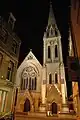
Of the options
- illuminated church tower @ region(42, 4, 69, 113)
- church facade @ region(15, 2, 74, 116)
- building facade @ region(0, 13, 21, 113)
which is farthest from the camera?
illuminated church tower @ region(42, 4, 69, 113)

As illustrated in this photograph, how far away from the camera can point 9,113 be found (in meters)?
9.52

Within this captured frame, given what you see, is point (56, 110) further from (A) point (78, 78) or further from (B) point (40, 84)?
(A) point (78, 78)

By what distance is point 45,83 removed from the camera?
75.7 ft

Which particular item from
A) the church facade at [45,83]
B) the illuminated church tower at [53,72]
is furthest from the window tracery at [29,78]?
the illuminated church tower at [53,72]

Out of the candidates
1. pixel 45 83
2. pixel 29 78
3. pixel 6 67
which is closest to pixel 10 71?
pixel 6 67

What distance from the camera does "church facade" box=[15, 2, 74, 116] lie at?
21203mm

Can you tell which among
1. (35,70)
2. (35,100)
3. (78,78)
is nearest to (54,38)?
(35,70)

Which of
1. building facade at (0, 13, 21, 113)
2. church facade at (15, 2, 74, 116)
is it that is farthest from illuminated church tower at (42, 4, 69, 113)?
building facade at (0, 13, 21, 113)

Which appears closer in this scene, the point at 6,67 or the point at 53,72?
the point at 6,67

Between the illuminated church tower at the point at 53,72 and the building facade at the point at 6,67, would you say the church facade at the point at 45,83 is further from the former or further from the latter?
the building facade at the point at 6,67

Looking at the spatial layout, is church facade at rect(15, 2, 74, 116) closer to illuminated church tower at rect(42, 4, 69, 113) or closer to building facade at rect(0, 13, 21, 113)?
illuminated church tower at rect(42, 4, 69, 113)

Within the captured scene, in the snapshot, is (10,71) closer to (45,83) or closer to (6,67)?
(6,67)

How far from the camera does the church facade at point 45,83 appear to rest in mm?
21203

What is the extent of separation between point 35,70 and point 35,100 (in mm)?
6510
